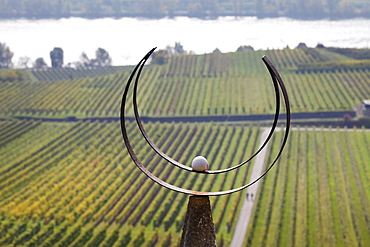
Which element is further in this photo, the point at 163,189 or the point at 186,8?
the point at 186,8

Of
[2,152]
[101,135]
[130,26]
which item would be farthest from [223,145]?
[130,26]

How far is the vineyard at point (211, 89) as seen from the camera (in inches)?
1906

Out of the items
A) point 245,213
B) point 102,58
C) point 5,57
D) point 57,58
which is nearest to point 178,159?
point 245,213

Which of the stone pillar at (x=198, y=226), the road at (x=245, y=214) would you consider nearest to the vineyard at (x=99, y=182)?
the road at (x=245, y=214)

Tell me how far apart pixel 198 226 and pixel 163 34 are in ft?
267

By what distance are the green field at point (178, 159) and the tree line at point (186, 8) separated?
4573 cm

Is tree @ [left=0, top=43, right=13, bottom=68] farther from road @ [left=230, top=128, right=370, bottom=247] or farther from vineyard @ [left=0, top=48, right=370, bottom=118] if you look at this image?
road @ [left=230, top=128, right=370, bottom=247]

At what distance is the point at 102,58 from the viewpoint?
7512 centimetres

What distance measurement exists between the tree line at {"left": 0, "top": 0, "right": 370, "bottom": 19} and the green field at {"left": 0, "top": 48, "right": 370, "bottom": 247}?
1801 inches

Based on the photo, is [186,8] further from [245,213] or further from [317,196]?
[245,213]

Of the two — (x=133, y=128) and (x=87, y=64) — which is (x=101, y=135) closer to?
(x=133, y=128)

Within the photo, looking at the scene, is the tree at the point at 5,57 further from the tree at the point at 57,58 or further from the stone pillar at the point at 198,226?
the stone pillar at the point at 198,226

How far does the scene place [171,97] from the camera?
51.4 meters

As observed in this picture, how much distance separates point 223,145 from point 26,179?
14383 millimetres
